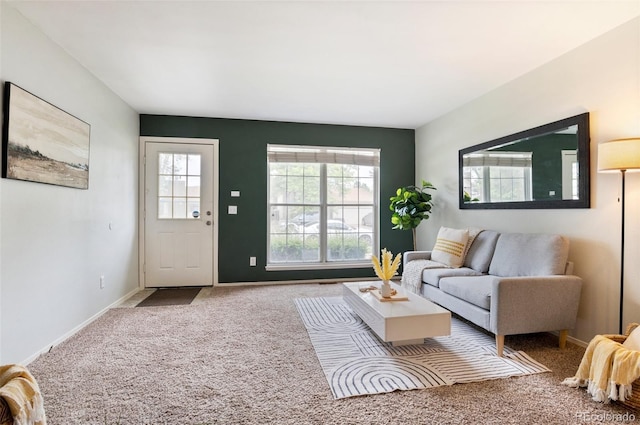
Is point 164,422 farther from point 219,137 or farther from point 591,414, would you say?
point 219,137

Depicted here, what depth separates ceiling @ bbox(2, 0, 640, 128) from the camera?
2.08 m

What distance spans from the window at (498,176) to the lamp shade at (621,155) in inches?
37.7

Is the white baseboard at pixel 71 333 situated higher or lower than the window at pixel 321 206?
lower

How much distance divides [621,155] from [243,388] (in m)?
2.80

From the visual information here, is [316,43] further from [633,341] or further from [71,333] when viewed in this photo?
[71,333]

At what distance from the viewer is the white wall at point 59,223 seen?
207 cm

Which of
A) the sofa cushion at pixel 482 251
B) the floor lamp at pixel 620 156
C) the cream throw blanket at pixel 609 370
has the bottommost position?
the cream throw blanket at pixel 609 370

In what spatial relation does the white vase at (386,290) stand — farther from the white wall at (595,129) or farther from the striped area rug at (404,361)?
the white wall at (595,129)

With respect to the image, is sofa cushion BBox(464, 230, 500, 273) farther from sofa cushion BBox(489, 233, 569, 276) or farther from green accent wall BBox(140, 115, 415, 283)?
green accent wall BBox(140, 115, 415, 283)

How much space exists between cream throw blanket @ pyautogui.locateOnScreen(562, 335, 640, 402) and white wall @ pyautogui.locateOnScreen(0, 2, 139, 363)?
11.7 ft

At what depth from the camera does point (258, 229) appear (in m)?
4.65

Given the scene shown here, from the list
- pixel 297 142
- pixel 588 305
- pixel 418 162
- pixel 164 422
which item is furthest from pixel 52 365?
pixel 418 162

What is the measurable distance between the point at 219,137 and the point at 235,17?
254 centimetres

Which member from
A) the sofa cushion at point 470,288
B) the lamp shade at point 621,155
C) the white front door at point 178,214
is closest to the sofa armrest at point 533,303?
the sofa cushion at point 470,288
